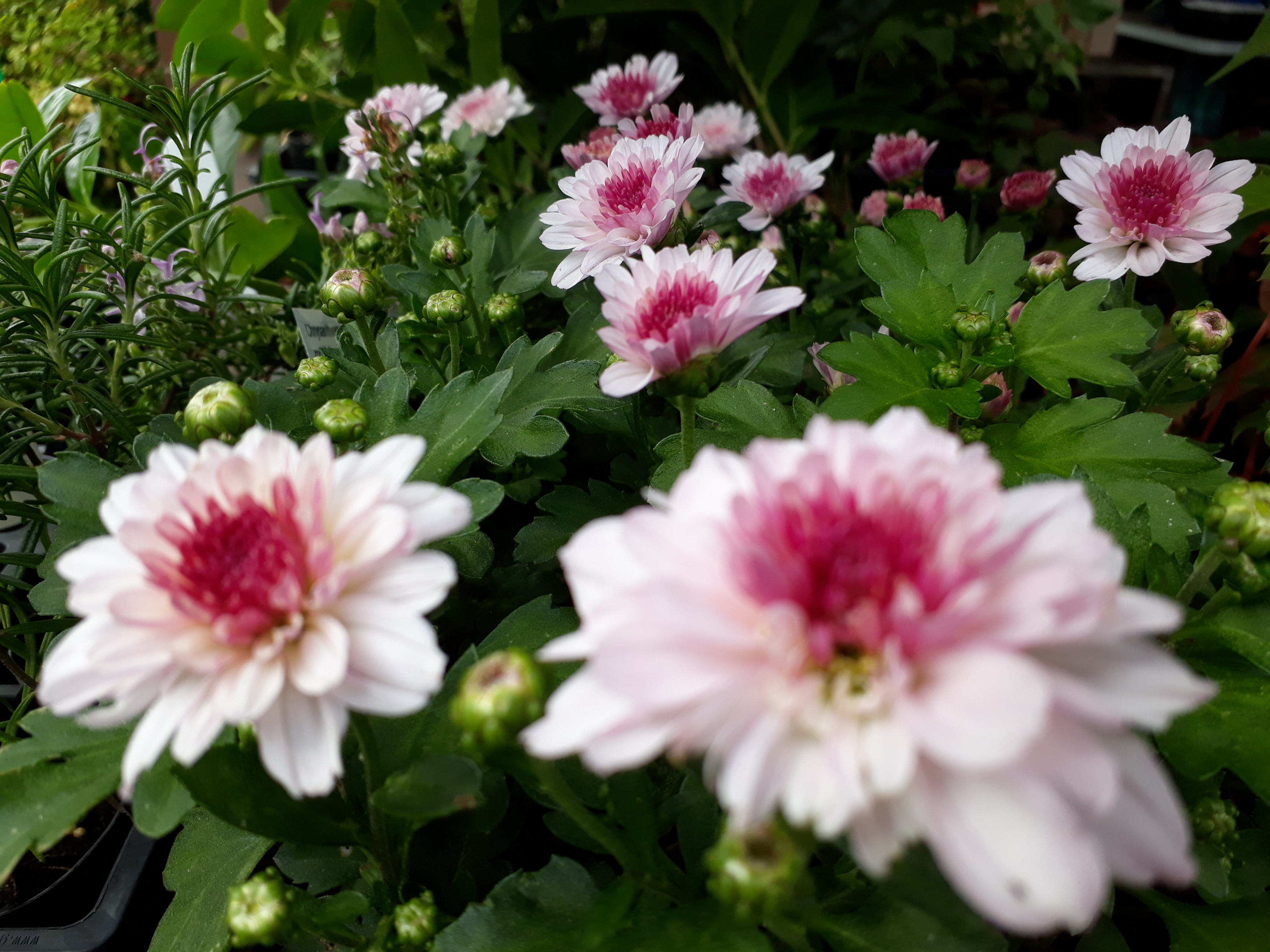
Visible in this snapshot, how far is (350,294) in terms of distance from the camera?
0.70m

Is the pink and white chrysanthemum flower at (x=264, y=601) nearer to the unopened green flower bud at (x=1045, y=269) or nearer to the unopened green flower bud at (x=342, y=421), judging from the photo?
the unopened green flower bud at (x=342, y=421)

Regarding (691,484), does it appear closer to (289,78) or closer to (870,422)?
A: (870,422)

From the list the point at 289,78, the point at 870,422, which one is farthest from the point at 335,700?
the point at 289,78

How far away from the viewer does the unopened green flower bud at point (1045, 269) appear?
779mm

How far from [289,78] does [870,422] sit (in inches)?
45.7

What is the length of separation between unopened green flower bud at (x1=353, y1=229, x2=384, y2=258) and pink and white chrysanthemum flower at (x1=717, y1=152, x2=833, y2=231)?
39 centimetres

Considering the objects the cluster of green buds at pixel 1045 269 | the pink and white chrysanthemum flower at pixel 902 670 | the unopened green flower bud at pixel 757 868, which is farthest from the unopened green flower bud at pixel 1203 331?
the unopened green flower bud at pixel 757 868

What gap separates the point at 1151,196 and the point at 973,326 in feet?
0.71

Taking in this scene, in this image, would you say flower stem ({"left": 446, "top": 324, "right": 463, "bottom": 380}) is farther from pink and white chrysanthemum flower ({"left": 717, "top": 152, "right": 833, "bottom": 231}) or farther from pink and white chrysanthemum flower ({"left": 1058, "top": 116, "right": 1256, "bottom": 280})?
pink and white chrysanthemum flower ({"left": 1058, "top": 116, "right": 1256, "bottom": 280})

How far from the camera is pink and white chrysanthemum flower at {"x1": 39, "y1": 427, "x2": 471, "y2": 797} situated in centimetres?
33

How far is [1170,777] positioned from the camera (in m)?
0.48

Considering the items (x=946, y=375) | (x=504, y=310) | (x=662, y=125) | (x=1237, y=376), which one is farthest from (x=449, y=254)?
(x=1237, y=376)

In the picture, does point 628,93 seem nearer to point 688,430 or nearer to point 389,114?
point 389,114

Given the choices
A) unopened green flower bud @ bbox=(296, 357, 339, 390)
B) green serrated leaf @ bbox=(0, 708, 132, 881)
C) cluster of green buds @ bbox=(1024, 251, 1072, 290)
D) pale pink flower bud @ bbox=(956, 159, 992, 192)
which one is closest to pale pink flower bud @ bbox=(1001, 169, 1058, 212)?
pale pink flower bud @ bbox=(956, 159, 992, 192)
